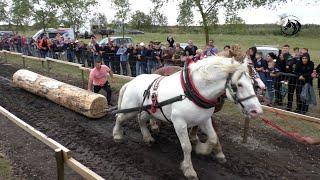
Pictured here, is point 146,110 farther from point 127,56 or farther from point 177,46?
point 127,56

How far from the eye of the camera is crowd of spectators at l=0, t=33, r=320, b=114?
397 inches

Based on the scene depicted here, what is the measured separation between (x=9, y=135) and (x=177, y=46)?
6.95m

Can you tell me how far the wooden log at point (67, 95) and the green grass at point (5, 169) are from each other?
8.92 feet

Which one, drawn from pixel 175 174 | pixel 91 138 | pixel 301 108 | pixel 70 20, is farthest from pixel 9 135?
pixel 70 20

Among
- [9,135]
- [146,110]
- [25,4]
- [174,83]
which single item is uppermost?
[25,4]

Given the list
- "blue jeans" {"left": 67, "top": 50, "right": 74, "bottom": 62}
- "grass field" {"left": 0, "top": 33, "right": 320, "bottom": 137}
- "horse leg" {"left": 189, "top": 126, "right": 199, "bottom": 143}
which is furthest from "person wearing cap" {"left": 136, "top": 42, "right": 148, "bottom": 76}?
"horse leg" {"left": 189, "top": 126, "right": 199, "bottom": 143}

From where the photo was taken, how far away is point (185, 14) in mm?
15453

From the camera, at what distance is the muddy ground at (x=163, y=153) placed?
6398mm

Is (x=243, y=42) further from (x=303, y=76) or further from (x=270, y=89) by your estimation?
(x=303, y=76)

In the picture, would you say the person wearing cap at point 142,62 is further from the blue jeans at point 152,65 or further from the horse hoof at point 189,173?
the horse hoof at point 189,173

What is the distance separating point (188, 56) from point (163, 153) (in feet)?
15.4

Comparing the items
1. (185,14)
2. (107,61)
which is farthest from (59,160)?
(107,61)

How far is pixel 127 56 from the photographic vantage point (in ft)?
51.0

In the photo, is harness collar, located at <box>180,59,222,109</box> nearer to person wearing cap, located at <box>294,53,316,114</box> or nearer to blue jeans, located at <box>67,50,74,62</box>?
person wearing cap, located at <box>294,53,316,114</box>
